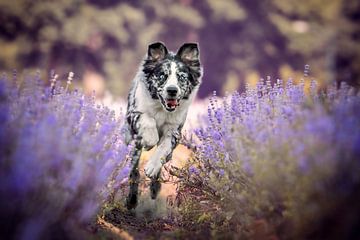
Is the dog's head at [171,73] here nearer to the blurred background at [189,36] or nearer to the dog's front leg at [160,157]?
the dog's front leg at [160,157]

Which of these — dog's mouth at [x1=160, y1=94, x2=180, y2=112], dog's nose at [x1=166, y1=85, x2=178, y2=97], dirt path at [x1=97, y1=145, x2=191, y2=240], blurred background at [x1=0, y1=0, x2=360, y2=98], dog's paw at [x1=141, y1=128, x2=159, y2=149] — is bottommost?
dirt path at [x1=97, y1=145, x2=191, y2=240]

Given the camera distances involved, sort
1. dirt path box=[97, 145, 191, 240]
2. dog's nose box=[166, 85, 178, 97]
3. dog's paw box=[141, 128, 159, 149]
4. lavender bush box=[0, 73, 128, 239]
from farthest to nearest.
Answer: dog's paw box=[141, 128, 159, 149] < dog's nose box=[166, 85, 178, 97] < dirt path box=[97, 145, 191, 240] < lavender bush box=[0, 73, 128, 239]

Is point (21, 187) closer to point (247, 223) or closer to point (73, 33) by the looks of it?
point (247, 223)

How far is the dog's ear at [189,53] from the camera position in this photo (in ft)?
14.9

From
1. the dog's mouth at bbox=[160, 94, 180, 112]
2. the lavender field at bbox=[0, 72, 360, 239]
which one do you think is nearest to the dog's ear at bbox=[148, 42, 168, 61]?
the dog's mouth at bbox=[160, 94, 180, 112]

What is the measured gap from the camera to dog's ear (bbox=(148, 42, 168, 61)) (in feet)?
14.8

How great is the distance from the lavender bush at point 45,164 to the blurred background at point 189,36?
33.5ft

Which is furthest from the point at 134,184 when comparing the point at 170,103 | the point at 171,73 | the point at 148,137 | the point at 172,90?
the point at 171,73

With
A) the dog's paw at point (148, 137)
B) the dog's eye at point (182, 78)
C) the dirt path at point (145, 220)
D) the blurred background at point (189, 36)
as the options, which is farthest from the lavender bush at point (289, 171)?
the blurred background at point (189, 36)

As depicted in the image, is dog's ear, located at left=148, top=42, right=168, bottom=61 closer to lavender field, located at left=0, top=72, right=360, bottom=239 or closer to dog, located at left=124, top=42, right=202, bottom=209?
dog, located at left=124, top=42, right=202, bottom=209

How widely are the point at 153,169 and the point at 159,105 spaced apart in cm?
64

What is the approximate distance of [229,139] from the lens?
310 centimetres

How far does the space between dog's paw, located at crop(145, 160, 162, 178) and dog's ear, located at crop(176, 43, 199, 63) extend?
110 cm

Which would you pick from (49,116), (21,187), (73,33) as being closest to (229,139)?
(49,116)
